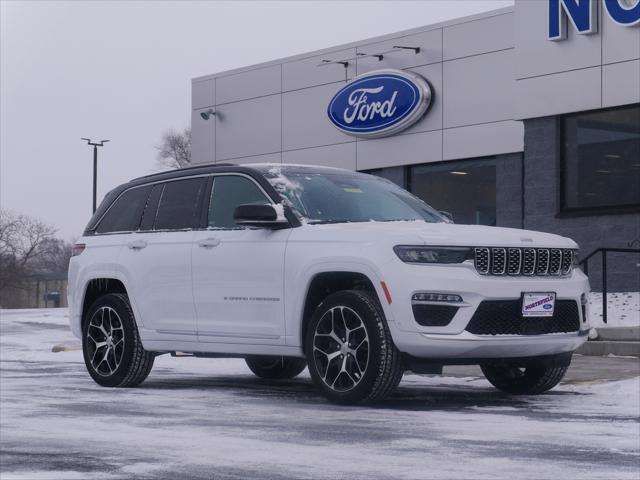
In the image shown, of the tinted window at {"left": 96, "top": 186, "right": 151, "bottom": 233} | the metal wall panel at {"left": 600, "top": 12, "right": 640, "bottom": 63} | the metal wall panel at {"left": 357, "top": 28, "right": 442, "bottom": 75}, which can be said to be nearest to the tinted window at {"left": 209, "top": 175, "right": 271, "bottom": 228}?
the tinted window at {"left": 96, "top": 186, "right": 151, "bottom": 233}

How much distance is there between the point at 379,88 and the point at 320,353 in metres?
20.5

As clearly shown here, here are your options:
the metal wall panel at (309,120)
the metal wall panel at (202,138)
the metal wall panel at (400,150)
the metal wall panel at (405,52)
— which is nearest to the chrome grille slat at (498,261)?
the metal wall panel at (400,150)

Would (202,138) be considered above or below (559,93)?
above

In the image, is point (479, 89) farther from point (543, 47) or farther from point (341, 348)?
point (341, 348)

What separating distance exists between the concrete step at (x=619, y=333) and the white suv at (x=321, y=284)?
5292 millimetres

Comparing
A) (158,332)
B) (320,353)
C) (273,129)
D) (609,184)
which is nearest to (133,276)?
(158,332)

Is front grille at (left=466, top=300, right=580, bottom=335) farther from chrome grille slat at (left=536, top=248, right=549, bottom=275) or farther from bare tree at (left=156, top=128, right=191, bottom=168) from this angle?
bare tree at (left=156, top=128, right=191, bottom=168)

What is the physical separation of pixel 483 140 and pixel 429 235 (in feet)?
60.9

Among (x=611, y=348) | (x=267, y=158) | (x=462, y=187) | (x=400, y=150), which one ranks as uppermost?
(x=267, y=158)

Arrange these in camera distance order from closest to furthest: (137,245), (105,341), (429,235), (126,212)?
(429,235) < (137,245) < (105,341) < (126,212)

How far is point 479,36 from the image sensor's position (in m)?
26.9

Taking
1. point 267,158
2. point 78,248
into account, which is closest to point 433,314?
point 78,248

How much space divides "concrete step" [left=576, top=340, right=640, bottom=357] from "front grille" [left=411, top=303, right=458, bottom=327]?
6.42 m

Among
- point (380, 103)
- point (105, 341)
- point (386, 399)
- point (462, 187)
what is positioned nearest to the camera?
point (386, 399)
